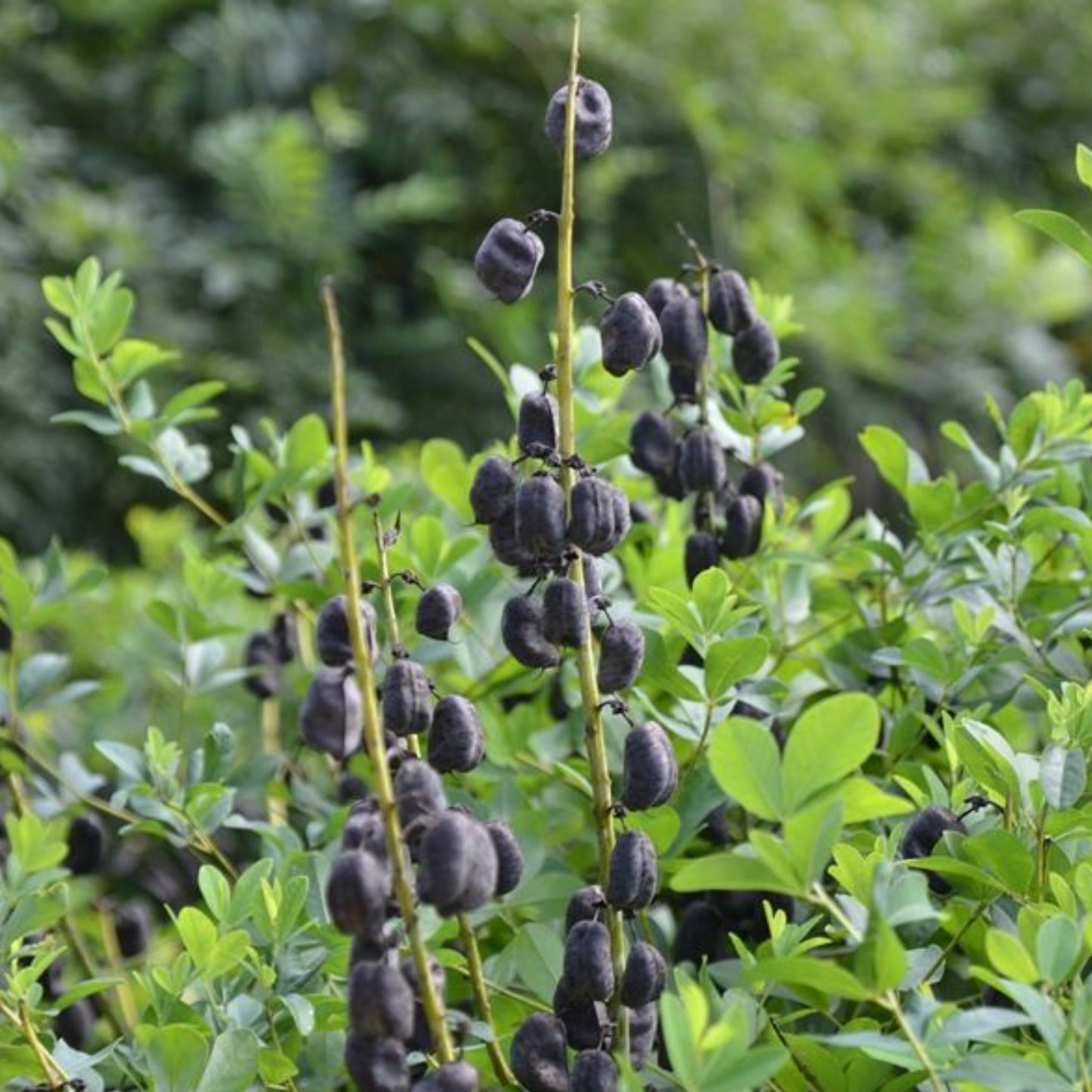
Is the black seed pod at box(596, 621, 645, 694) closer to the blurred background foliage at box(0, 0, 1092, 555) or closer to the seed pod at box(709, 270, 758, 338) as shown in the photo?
the seed pod at box(709, 270, 758, 338)

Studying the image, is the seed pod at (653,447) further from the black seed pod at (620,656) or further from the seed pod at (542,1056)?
the seed pod at (542,1056)

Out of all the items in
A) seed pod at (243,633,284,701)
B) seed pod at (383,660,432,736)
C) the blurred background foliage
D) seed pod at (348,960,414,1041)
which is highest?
seed pod at (383,660,432,736)

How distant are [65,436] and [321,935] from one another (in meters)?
2.37

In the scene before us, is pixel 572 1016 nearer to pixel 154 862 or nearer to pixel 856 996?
pixel 856 996

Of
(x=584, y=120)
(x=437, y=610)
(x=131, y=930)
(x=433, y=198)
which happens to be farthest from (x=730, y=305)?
(x=433, y=198)

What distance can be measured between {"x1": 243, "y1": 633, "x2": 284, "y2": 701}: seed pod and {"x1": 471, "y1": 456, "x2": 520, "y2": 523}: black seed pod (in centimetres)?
44

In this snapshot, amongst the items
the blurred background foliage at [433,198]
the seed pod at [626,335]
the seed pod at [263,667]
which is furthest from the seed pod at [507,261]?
the blurred background foliage at [433,198]

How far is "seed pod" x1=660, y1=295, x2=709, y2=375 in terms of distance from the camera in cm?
89

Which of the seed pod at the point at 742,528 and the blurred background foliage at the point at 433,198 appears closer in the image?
the seed pod at the point at 742,528

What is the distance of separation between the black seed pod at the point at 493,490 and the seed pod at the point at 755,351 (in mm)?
260

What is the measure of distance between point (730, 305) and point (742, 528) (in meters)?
0.11

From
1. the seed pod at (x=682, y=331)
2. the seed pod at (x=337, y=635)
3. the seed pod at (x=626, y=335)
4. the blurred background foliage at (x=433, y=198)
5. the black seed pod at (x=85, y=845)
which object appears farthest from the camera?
the blurred background foliage at (x=433, y=198)

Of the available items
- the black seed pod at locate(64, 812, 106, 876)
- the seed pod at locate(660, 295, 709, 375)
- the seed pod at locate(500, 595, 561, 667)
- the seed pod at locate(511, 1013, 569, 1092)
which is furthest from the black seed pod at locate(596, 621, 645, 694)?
the black seed pod at locate(64, 812, 106, 876)

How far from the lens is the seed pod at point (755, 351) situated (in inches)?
37.3
